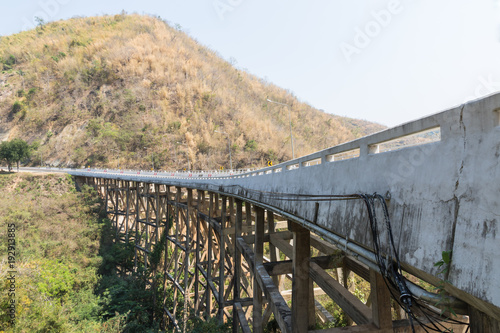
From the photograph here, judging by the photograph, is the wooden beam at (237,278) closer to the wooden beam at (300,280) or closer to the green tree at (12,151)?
the wooden beam at (300,280)

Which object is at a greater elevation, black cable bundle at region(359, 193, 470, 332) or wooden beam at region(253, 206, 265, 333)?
black cable bundle at region(359, 193, 470, 332)

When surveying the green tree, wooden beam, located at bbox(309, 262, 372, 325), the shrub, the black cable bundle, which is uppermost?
the shrub

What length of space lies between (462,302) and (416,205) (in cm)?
81

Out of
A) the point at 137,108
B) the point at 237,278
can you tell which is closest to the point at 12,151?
the point at 137,108

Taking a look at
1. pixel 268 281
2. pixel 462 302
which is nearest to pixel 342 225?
pixel 462 302

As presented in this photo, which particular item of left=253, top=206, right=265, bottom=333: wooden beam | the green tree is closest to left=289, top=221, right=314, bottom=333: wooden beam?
left=253, top=206, right=265, bottom=333: wooden beam

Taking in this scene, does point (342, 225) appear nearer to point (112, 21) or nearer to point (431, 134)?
point (431, 134)

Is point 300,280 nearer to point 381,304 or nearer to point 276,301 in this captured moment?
point 276,301

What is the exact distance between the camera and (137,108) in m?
49.0

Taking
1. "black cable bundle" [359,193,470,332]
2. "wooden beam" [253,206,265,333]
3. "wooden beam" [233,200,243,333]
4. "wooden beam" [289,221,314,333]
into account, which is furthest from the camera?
"wooden beam" [233,200,243,333]

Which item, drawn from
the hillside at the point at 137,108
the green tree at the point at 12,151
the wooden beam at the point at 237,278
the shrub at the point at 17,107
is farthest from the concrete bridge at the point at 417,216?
the shrub at the point at 17,107

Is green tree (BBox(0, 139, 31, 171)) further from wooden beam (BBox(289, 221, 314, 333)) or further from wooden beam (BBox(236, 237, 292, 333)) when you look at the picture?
wooden beam (BBox(289, 221, 314, 333))

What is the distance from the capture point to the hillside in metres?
44.6

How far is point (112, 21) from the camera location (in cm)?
7406
